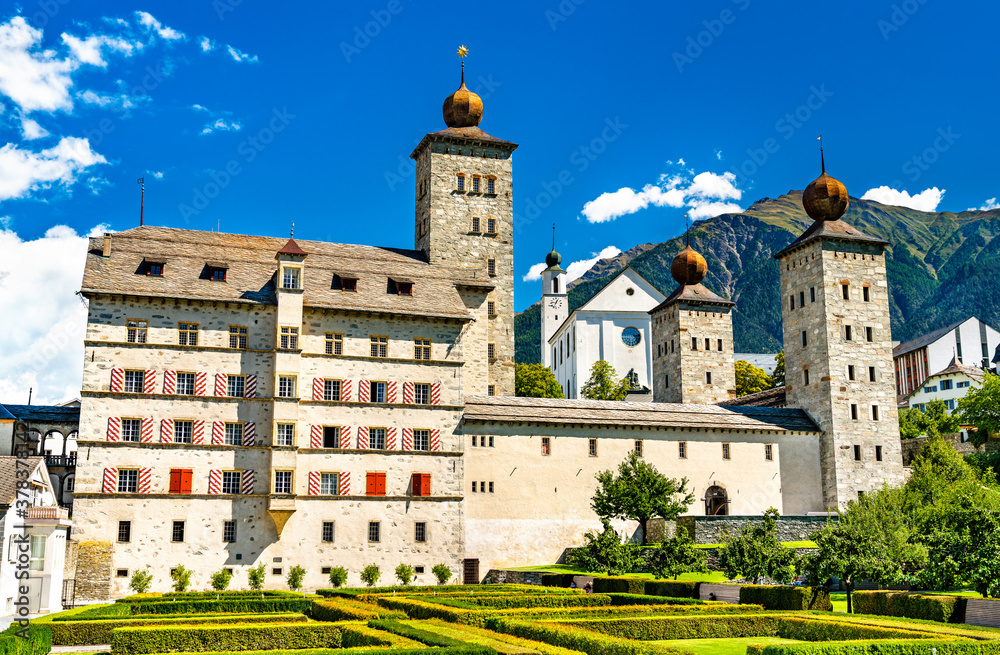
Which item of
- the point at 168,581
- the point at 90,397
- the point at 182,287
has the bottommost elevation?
the point at 168,581

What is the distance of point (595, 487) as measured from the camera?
54469 millimetres

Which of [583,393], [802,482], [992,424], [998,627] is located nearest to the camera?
[998,627]

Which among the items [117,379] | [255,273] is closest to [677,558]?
[255,273]

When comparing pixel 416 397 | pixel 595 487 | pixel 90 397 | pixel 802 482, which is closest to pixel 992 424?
pixel 802 482

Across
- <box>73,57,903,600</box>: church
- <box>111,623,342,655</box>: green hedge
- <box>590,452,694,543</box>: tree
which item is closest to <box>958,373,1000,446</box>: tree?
<box>73,57,903,600</box>: church

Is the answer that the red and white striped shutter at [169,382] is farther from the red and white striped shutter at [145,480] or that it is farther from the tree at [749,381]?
the tree at [749,381]

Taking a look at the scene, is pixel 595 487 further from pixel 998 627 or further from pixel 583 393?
pixel 583 393

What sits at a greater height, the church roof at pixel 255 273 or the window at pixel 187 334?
the church roof at pixel 255 273

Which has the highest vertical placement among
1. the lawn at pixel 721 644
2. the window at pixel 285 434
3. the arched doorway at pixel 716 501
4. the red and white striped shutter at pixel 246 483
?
the window at pixel 285 434

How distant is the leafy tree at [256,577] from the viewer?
45.8m

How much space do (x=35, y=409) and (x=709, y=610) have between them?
40.3m

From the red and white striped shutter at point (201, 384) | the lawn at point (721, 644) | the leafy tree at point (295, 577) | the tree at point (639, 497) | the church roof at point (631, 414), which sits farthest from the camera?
the church roof at point (631, 414)

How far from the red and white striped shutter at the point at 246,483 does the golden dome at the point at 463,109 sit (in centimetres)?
3055

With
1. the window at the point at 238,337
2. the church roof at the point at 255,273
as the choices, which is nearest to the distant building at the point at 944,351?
the church roof at the point at 255,273
